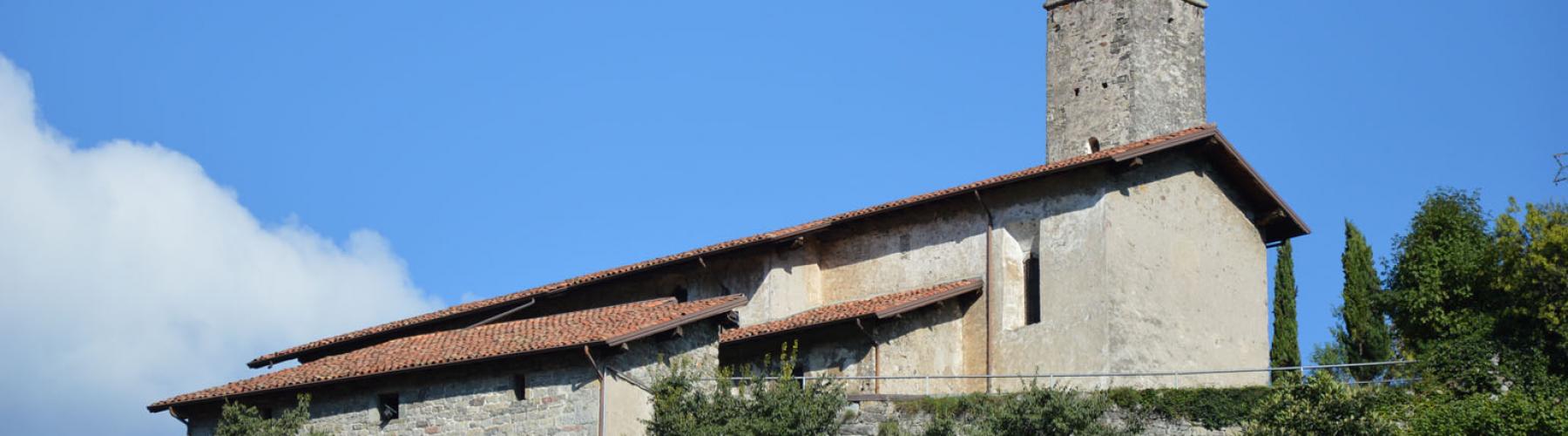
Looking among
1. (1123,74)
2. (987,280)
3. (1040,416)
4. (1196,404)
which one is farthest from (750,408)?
(1123,74)

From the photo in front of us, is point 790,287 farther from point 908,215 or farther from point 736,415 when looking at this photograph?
point 736,415

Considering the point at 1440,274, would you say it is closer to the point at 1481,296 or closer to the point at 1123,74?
the point at 1481,296

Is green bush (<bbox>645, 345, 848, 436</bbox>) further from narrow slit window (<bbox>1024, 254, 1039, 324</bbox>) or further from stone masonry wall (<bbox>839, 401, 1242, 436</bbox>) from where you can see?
narrow slit window (<bbox>1024, 254, 1039, 324</bbox>)

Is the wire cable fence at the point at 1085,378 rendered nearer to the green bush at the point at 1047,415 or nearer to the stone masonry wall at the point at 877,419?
the stone masonry wall at the point at 877,419

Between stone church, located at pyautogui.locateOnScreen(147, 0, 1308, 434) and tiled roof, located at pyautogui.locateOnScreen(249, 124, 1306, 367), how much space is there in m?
0.07

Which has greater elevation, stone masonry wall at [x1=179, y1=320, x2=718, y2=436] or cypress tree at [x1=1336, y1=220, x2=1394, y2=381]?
cypress tree at [x1=1336, y1=220, x2=1394, y2=381]

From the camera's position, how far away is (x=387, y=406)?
38.2m

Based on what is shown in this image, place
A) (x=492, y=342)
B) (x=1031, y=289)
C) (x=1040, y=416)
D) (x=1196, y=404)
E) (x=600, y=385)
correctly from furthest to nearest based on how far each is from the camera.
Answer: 1. (x=1031, y=289)
2. (x=492, y=342)
3. (x=600, y=385)
4. (x=1196, y=404)
5. (x=1040, y=416)

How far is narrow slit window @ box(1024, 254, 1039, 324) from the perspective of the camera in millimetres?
39656

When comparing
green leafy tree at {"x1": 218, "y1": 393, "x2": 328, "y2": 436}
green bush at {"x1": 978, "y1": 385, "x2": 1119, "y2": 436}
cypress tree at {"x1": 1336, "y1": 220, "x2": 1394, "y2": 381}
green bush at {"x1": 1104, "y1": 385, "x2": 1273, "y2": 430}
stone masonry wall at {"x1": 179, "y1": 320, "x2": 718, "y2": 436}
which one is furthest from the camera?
cypress tree at {"x1": 1336, "y1": 220, "x2": 1394, "y2": 381}

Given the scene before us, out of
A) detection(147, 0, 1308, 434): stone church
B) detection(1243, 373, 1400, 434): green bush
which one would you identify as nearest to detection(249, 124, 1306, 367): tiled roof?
detection(147, 0, 1308, 434): stone church

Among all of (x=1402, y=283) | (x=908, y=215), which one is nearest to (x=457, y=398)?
(x=908, y=215)

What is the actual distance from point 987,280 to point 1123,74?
920 cm

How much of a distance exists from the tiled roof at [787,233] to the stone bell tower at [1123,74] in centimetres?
431
